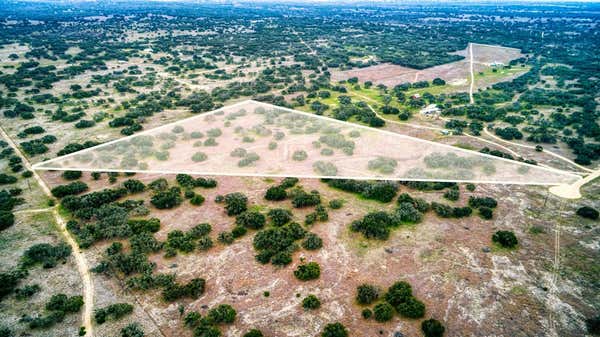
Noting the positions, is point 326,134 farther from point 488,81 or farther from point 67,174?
point 488,81

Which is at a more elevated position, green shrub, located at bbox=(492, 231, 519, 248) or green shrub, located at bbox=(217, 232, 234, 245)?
green shrub, located at bbox=(492, 231, 519, 248)

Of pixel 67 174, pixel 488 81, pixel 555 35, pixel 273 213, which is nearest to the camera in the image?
pixel 273 213

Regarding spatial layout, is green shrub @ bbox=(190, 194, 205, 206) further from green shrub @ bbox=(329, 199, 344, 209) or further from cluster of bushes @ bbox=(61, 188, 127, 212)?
green shrub @ bbox=(329, 199, 344, 209)

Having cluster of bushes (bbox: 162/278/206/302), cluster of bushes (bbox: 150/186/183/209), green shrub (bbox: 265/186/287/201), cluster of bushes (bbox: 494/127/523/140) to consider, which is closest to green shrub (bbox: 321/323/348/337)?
cluster of bushes (bbox: 162/278/206/302)

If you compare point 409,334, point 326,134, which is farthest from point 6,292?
point 409,334

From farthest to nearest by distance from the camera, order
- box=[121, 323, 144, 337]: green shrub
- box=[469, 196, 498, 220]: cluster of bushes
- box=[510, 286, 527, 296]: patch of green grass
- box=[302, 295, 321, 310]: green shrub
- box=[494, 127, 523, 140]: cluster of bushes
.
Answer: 1. box=[494, 127, 523, 140]: cluster of bushes
2. box=[469, 196, 498, 220]: cluster of bushes
3. box=[510, 286, 527, 296]: patch of green grass
4. box=[302, 295, 321, 310]: green shrub
5. box=[121, 323, 144, 337]: green shrub

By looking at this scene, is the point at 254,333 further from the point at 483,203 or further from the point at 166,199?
the point at 483,203

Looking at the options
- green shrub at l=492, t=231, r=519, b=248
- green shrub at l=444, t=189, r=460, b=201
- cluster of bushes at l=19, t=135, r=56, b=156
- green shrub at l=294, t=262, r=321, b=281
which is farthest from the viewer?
cluster of bushes at l=19, t=135, r=56, b=156

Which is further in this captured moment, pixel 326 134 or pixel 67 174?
pixel 67 174
